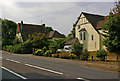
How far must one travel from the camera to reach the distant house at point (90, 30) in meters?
29.0

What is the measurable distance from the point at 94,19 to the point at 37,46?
51.7ft

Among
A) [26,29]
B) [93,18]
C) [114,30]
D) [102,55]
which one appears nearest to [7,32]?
[26,29]

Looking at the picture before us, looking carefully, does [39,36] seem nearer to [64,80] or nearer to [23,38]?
[23,38]

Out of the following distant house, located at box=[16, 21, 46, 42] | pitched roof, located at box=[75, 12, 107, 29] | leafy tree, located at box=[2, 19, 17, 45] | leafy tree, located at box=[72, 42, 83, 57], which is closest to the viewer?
leafy tree, located at box=[72, 42, 83, 57]

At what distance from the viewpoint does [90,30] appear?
3083cm

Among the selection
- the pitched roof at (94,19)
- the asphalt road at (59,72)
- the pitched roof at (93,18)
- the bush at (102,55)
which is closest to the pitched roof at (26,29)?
the pitched roof at (94,19)

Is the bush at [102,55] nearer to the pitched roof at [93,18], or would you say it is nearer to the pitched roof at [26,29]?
the pitched roof at [93,18]

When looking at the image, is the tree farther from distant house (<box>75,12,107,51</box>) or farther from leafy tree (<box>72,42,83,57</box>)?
distant house (<box>75,12,107,51</box>)

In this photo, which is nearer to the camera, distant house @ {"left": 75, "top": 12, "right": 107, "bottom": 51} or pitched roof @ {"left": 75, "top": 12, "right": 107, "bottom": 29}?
distant house @ {"left": 75, "top": 12, "right": 107, "bottom": 51}

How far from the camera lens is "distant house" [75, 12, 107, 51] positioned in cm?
2899

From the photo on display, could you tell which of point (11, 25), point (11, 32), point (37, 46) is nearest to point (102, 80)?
point (37, 46)

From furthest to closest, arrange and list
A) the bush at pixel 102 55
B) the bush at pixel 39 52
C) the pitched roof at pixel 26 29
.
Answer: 1. the pitched roof at pixel 26 29
2. the bush at pixel 39 52
3. the bush at pixel 102 55

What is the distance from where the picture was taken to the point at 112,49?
50.3ft

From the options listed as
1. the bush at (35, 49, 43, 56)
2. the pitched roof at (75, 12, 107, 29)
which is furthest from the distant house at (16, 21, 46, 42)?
the pitched roof at (75, 12, 107, 29)
